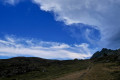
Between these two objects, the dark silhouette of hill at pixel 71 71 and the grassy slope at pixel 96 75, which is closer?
the grassy slope at pixel 96 75

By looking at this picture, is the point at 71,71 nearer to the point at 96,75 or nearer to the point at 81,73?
the point at 81,73

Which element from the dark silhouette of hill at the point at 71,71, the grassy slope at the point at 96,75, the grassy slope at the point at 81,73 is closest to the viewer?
the grassy slope at the point at 96,75

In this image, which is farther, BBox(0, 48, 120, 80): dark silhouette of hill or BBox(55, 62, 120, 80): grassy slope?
BBox(0, 48, 120, 80): dark silhouette of hill

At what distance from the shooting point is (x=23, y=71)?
6438 cm

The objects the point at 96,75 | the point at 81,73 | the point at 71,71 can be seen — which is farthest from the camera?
the point at 71,71

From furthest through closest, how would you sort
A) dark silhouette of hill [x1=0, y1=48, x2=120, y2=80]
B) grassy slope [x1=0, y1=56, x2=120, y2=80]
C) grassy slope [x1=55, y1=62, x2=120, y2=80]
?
dark silhouette of hill [x1=0, y1=48, x2=120, y2=80] < grassy slope [x1=0, y1=56, x2=120, y2=80] < grassy slope [x1=55, y1=62, x2=120, y2=80]

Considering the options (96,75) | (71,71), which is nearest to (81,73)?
(96,75)

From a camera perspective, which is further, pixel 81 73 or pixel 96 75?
pixel 81 73

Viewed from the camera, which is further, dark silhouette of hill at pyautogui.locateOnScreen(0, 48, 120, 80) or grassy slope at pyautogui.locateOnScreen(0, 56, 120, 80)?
dark silhouette of hill at pyautogui.locateOnScreen(0, 48, 120, 80)

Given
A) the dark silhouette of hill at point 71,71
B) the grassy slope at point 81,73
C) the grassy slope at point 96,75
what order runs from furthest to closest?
1. the dark silhouette of hill at point 71,71
2. the grassy slope at point 81,73
3. the grassy slope at point 96,75

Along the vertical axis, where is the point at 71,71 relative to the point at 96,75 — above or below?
above

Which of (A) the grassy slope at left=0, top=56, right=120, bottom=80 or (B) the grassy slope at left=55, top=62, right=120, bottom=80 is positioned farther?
(A) the grassy slope at left=0, top=56, right=120, bottom=80

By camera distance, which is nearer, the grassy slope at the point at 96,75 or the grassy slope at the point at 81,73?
the grassy slope at the point at 96,75

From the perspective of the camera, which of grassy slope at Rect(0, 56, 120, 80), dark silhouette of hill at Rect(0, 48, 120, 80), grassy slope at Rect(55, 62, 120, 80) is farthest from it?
dark silhouette of hill at Rect(0, 48, 120, 80)
